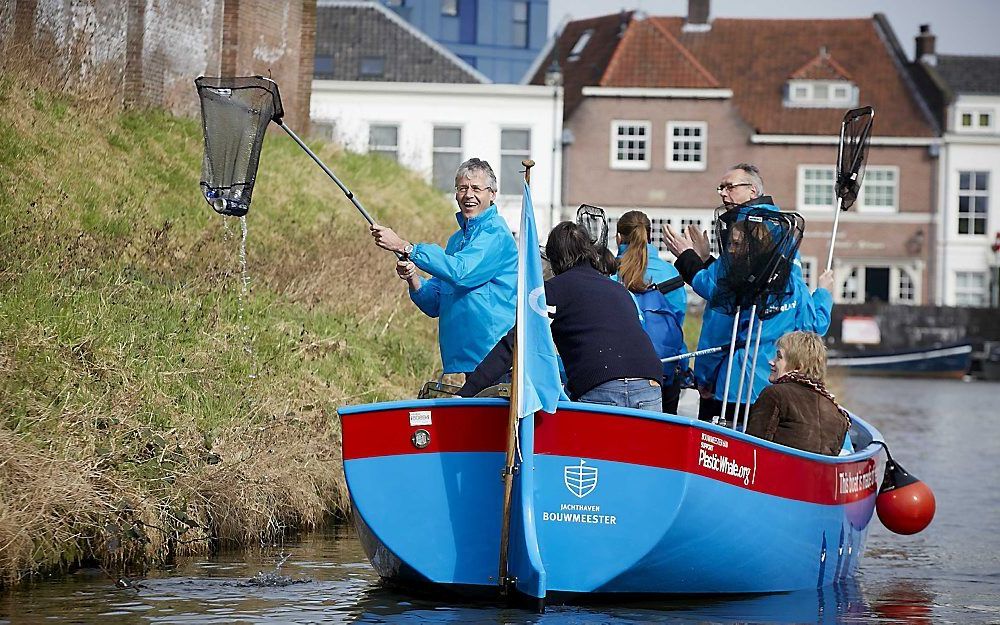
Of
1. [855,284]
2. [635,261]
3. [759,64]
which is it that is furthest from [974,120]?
[635,261]

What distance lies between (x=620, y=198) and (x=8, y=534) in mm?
38545

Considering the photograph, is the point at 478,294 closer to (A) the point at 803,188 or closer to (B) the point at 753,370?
(B) the point at 753,370

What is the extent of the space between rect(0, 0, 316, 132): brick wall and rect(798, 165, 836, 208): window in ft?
80.9

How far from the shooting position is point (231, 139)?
32.2 ft

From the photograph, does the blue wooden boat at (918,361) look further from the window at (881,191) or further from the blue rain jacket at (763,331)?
the blue rain jacket at (763,331)

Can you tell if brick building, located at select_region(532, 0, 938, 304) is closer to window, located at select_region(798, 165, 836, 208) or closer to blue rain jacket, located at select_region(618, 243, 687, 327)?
window, located at select_region(798, 165, 836, 208)

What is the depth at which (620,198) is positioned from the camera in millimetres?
45875

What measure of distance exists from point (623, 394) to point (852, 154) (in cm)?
432

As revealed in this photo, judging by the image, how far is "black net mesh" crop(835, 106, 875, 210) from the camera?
11.3m

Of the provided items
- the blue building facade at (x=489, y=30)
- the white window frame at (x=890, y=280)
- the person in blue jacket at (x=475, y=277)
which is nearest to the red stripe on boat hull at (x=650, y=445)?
the person in blue jacket at (x=475, y=277)

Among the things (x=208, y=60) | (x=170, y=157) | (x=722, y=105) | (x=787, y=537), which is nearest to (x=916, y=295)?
(x=722, y=105)

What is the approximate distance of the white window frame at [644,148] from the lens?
45625mm

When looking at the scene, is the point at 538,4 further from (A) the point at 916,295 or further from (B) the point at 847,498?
(B) the point at 847,498

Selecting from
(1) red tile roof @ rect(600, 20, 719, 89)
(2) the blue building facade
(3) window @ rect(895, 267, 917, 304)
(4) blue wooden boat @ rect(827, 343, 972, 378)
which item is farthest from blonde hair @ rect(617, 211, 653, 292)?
(2) the blue building facade
